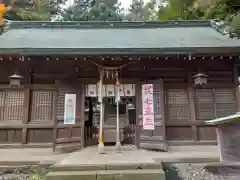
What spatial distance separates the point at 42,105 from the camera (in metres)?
7.04

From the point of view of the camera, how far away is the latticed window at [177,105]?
705 cm

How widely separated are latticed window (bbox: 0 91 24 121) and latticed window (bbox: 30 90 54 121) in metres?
0.36

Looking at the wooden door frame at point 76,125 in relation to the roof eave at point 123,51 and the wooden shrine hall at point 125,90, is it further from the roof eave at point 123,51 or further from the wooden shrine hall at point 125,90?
the roof eave at point 123,51

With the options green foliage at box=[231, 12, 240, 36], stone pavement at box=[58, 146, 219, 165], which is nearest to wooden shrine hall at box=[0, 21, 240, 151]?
stone pavement at box=[58, 146, 219, 165]

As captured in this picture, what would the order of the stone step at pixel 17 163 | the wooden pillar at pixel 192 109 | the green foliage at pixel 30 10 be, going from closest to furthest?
the stone step at pixel 17 163, the wooden pillar at pixel 192 109, the green foliage at pixel 30 10

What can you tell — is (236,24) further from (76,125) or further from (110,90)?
(76,125)

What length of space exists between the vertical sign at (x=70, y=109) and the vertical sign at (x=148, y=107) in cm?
209

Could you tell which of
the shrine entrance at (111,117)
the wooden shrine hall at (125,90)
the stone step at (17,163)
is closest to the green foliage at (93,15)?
the shrine entrance at (111,117)

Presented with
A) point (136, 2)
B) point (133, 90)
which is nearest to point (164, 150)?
point (133, 90)

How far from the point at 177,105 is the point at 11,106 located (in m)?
5.17

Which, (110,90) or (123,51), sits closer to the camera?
(123,51)

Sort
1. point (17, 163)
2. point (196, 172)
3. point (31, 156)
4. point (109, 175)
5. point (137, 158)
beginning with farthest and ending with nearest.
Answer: point (31, 156), point (17, 163), point (137, 158), point (196, 172), point (109, 175)

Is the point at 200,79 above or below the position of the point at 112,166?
above

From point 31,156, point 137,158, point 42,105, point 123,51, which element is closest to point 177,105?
point 123,51
